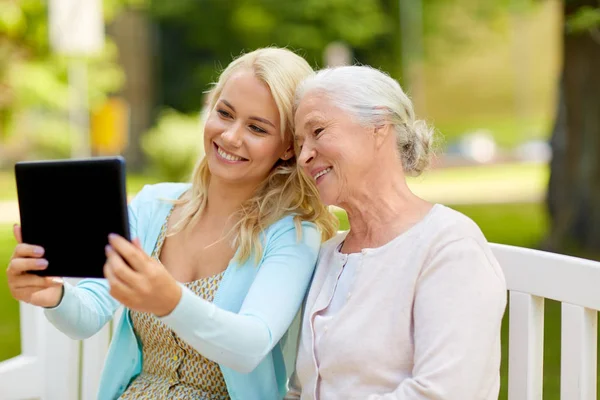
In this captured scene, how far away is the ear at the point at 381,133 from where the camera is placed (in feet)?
7.89

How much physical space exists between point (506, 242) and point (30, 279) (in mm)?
8731

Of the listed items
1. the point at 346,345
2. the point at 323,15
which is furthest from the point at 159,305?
the point at 323,15

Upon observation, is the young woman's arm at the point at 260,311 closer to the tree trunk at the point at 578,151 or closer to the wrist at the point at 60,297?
the wrist at the point at 60,297

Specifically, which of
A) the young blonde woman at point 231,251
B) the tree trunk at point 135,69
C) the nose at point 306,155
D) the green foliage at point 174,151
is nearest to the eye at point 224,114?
the young blonde woman at point 231,251

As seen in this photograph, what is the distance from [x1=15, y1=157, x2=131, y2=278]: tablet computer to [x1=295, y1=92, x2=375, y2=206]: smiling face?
1.84 feet

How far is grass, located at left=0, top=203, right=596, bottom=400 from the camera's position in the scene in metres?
5.94

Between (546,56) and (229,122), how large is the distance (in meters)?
42.3

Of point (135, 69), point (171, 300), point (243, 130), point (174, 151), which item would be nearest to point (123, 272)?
point (171, 300)

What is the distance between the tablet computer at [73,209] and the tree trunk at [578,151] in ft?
24.0

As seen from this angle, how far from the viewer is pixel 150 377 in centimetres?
274

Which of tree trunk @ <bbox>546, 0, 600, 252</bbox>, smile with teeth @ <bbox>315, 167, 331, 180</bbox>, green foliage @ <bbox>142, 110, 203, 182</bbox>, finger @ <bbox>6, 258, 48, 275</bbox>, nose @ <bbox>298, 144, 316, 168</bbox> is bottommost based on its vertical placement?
green foliage @ <bbox>142, 110, 203, 182</bbox>

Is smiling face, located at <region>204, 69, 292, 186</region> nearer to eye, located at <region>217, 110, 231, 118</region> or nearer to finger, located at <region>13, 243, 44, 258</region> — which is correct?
eye, located at <region>217, 110, 231, 118</region>

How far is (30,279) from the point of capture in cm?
234

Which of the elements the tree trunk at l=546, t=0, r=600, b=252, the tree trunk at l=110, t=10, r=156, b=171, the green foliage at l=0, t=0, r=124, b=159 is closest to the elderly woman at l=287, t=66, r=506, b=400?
the tree trunk at l=546, t=0, r=600, b=252
